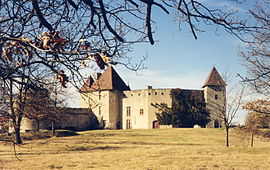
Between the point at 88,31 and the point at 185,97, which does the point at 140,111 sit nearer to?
the point at 185,97

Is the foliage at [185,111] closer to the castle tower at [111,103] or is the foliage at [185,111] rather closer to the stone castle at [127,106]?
the stone castle at [127,106]

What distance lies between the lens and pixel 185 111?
48.3m

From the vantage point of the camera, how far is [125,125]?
→ 176ft

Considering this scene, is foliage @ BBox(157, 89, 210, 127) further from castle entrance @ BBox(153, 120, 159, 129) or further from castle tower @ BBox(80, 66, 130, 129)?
castle tower @ BBox(80, 66, 130, 129)

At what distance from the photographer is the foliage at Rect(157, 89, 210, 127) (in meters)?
48.2

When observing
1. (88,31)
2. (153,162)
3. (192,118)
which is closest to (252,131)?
(153,162)

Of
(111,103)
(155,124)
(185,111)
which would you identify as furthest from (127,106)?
(185,111)

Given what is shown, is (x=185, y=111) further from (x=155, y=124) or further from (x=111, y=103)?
(x=111, y=103)

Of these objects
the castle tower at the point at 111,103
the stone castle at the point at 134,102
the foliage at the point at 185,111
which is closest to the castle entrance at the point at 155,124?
the stone castle at the point at 134,102

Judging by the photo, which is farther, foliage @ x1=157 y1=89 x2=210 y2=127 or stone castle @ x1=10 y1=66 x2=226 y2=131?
stone castle @ x1=10 y1=66 x2=226 y2=131

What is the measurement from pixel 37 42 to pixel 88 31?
146 cm

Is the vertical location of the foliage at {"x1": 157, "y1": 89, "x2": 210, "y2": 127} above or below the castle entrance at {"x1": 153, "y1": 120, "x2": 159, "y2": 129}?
above

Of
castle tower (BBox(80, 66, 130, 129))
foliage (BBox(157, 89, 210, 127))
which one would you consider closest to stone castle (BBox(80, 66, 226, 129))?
castle tower (BBox(80, 66, 130, 129))

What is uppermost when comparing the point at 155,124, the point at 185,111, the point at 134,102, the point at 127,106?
the point at 134,102
